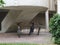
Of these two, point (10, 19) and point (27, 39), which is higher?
point (10, 19)

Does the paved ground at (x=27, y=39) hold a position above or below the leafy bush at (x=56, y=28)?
below

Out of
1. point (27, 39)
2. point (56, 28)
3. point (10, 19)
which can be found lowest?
point (27, 39)

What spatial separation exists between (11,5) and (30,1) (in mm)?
1525

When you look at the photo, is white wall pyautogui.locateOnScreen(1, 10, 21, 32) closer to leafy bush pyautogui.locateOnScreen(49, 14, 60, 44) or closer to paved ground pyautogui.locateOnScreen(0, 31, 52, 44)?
paved ground pyautogui.locateOnScreen(0, 31, 52, 44)

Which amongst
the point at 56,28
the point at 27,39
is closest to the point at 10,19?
the point at 27,39

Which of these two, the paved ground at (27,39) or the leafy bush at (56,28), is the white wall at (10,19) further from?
the leafy bush at (56,28)

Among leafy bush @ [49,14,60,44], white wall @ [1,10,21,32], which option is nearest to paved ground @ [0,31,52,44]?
leafy bush @ [49,14,60,44]

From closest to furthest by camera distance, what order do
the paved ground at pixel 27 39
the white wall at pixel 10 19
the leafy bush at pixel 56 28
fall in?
the leafy bush at pixel 56 28, the paved ground at pixel 27 39, the white wall at pixel 10 19

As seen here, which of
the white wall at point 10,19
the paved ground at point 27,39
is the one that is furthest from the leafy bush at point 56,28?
the white wall at point 10,19

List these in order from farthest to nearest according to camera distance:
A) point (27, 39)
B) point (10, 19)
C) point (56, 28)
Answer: point (10, 19), point (27, 39), point (56, 28)

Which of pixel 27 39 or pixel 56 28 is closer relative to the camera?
pixel 56 28

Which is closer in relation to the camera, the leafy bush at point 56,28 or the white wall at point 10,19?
the leafy bush at point 56,28

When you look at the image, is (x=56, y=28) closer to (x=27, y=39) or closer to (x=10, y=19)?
(x=27, y=39)

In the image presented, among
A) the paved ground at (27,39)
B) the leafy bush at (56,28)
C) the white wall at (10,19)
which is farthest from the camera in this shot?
the white wall at (10,19)
